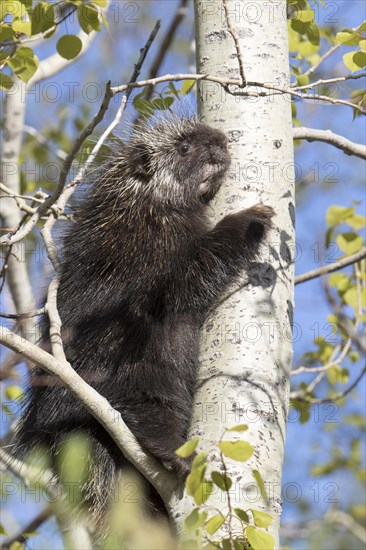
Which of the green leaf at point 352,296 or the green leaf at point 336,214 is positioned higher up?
the green leaf at point 336,214

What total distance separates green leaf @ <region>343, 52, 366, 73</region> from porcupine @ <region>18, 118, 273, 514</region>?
1.56 feet

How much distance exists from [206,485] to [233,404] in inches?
21.1

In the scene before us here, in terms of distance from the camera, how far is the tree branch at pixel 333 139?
2.83 metres

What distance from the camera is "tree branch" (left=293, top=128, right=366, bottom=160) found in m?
2.83

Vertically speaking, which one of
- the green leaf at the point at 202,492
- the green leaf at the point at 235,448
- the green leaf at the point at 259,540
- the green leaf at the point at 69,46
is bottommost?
the green leaf at the point at 259,540

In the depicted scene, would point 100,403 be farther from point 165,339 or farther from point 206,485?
point 165,339

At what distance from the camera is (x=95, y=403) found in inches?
74.8

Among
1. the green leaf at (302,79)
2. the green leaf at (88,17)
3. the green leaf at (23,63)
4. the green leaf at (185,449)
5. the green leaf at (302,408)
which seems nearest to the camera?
the green leaf at (185,449)

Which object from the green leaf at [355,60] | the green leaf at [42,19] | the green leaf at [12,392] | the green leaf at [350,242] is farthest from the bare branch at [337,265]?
the green leaf at [12,392]

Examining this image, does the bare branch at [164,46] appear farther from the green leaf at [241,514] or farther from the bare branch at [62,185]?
the green leaf at [241,514]

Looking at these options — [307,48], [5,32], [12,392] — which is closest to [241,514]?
[5,32]

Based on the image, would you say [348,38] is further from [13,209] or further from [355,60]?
[13,209]

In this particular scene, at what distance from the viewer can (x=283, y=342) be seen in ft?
7.47

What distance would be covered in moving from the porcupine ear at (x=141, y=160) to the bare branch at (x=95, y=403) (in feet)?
5.49
